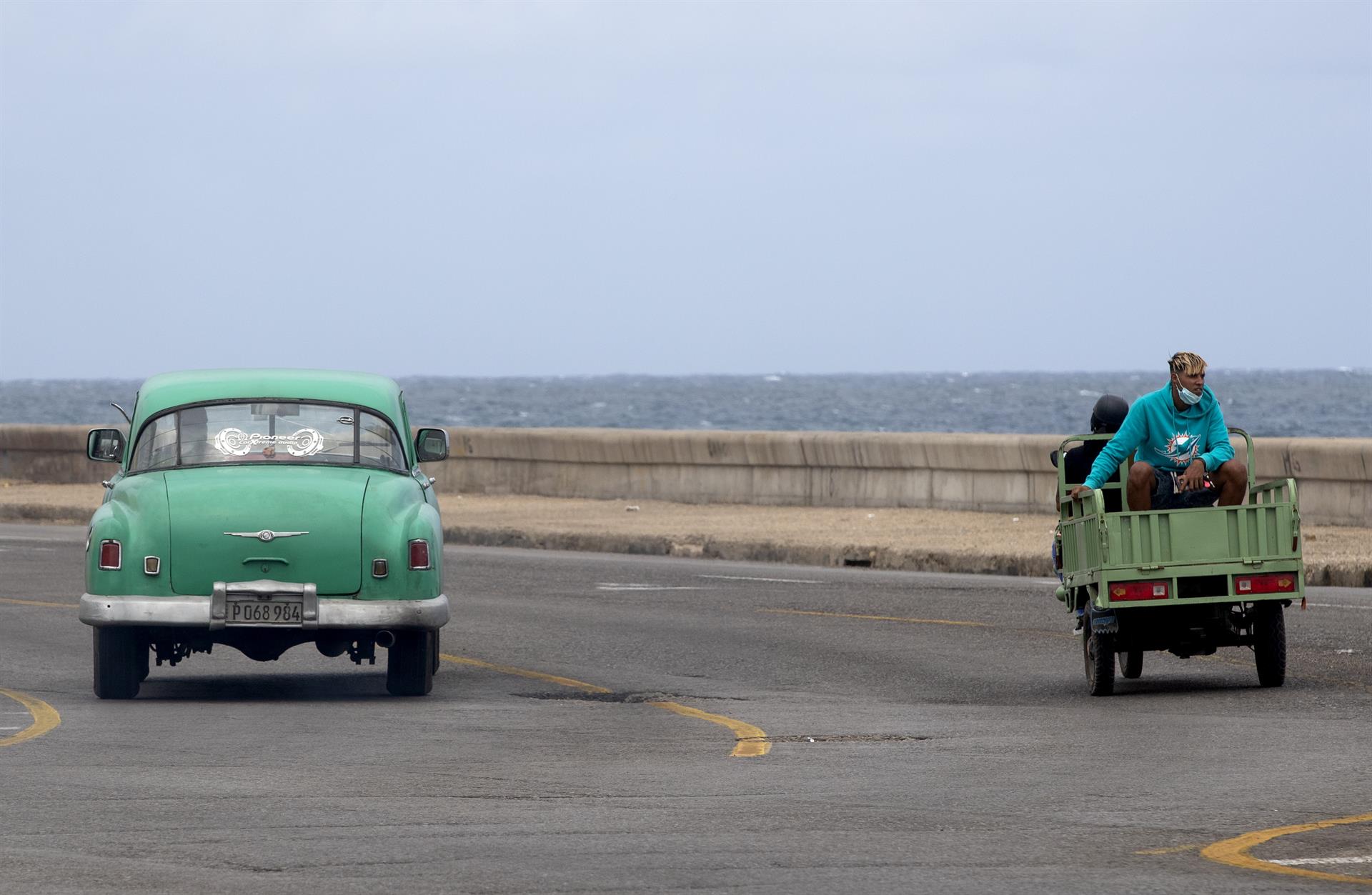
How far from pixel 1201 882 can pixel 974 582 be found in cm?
1394

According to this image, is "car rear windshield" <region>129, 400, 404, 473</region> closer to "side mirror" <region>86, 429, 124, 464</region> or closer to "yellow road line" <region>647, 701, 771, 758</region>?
"side mirror" <region>86, 429, 124, 464</region>

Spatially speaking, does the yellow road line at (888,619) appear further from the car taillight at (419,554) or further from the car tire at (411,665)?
the car taillight at (419,554)


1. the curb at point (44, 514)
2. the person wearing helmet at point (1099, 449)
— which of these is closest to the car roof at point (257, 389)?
the person wearing helmet at point (1099, 449)

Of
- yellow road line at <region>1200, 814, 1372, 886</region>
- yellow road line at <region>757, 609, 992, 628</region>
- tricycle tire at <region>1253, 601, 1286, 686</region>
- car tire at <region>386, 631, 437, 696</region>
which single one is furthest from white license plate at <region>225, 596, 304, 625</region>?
yellow road line at <region>757, 609, 992, 628</region>

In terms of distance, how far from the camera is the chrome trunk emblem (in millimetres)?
11922

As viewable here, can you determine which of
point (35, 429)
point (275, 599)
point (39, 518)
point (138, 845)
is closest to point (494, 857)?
point (138, 845)

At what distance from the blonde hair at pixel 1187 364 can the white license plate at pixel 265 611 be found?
4.94 metres

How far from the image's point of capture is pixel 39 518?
31.7 m

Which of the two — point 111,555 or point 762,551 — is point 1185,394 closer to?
point 111,555

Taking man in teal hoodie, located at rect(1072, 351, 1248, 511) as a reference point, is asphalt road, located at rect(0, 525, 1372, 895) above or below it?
below

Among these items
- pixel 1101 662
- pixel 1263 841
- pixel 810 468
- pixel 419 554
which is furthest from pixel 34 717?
pixel 810 468

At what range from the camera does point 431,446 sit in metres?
13.6

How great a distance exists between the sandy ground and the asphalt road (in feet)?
18.3

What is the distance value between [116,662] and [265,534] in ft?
4.40
